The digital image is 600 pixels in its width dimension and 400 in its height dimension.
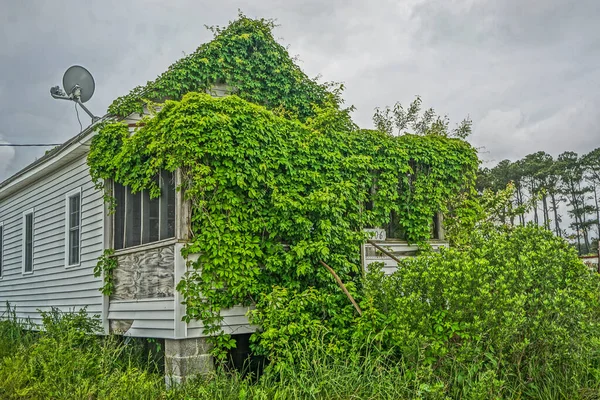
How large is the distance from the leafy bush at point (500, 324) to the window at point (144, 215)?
10.8 ft

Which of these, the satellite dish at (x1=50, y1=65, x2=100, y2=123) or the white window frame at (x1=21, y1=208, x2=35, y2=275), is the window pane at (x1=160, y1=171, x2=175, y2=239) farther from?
the white window frame at (x1=21, y1=208, x2=35, y2=275)

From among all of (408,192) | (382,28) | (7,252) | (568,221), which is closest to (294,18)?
(382,28)

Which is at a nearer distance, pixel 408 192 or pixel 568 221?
pixel 408 192

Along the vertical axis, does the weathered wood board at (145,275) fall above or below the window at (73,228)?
below

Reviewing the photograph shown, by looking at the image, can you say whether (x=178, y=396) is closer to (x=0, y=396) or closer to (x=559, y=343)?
(x=0, y=396)

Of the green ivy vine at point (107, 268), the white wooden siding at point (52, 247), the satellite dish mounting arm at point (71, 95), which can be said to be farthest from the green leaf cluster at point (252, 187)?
the satellite dish mounting arm at point (71, 95)

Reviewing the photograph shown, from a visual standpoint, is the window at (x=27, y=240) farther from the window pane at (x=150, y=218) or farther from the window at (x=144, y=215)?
the window pane at (x=150, y=218)

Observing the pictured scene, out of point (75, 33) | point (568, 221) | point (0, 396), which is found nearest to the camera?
point (0, 396)

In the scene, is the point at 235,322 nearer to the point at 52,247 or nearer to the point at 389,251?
the point at 389,251

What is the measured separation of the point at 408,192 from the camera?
8.89m

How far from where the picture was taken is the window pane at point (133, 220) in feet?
26.2

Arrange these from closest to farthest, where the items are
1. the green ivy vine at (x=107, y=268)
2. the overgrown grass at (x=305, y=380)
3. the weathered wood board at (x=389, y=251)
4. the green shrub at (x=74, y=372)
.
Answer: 1. the overgrown grass at (x=305, y=380)
2. the green shrub at (x=74, y=372)
3. the green ivy vine at (x=107, y=268)
4. the weathered wood board at (x=389, y=251)

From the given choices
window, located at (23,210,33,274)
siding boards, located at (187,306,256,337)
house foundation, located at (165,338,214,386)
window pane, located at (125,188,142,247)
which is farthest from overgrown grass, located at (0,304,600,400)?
window, located at (23,210,33,274)

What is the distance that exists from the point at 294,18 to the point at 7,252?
9.43 m
